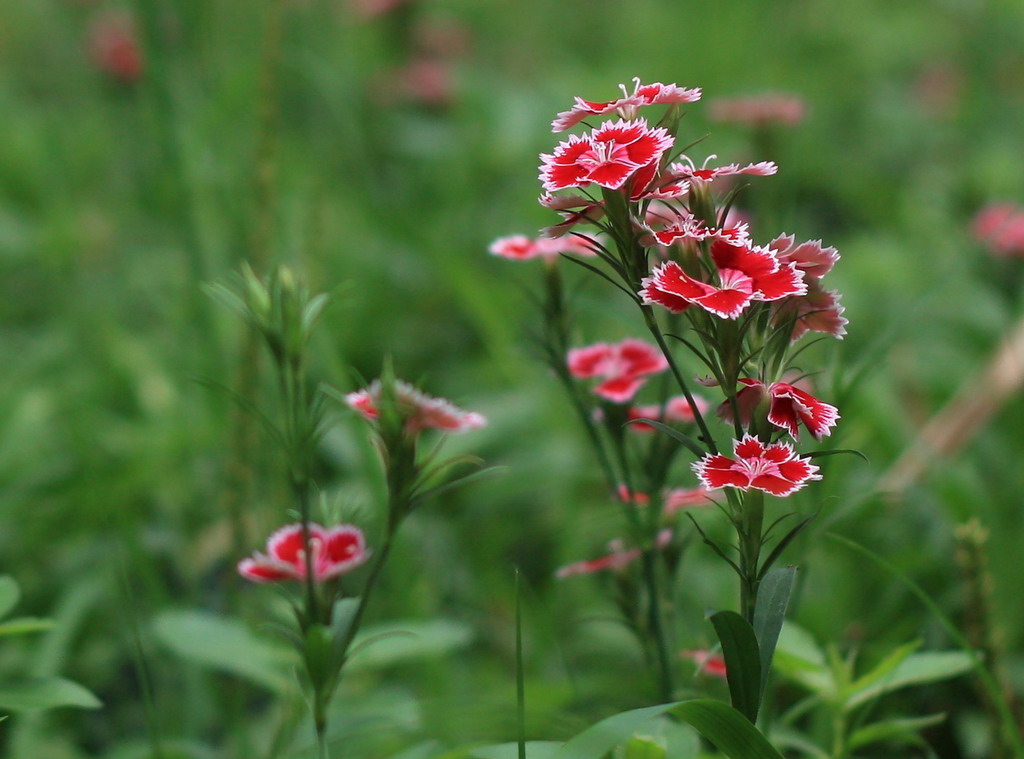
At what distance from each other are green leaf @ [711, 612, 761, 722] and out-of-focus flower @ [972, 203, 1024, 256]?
102cm

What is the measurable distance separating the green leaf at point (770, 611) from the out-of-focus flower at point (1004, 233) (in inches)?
38.3

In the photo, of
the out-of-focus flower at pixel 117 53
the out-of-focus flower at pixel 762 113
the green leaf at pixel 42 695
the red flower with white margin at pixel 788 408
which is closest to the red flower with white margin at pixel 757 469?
the red flower with white margin at pixel 788 408

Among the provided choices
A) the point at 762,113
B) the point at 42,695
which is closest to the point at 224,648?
the point at 42,695

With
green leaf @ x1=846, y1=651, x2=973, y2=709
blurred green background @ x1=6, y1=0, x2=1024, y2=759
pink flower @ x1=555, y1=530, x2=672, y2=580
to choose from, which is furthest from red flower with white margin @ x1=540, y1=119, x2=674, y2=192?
green leaf @ x1=846, y1=651, x2=973, y2=709

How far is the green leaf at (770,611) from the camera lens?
2.07 feet

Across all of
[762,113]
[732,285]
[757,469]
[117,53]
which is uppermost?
[117,53]

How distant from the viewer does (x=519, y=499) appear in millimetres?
1843

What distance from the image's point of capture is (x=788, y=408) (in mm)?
617

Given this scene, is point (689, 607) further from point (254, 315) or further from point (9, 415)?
point (9, 415)

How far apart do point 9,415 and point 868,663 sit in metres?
1.35

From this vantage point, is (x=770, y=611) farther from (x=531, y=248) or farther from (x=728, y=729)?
(x=531, y=248)

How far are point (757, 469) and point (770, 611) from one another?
0.37 feet

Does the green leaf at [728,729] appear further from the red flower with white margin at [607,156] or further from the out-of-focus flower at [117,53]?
the out-of-focus flower at [117,53]

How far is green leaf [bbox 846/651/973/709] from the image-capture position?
848mm
